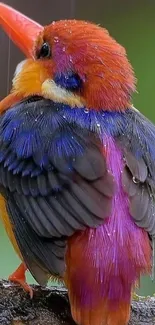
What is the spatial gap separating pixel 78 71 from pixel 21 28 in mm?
543

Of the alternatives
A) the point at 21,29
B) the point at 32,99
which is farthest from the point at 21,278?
the point at 21,29

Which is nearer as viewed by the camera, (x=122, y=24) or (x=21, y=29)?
(x=21, y=29)

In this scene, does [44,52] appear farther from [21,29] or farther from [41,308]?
[41,308]

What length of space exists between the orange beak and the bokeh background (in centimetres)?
136

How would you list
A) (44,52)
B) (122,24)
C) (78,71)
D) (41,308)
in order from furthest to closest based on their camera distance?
(122,24) < (44,52) < (78,71) < (41,308)

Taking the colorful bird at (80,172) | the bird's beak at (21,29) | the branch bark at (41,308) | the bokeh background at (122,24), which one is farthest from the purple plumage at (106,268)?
the bokeh background at (122,24)

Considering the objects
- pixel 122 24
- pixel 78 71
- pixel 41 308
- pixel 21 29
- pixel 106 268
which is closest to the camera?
pixel 106 268

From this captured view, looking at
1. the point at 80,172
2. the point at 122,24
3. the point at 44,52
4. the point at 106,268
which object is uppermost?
the point at 122,24

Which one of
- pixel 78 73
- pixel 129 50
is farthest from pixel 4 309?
pixel 129 50

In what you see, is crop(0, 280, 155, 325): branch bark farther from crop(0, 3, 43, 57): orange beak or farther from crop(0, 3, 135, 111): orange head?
crop(0, 3, 43, 57): orange beak

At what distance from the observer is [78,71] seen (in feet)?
8.66

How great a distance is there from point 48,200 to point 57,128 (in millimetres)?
243

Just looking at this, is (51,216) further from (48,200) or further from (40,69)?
(40,69)

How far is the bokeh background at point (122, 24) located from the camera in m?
4.67
